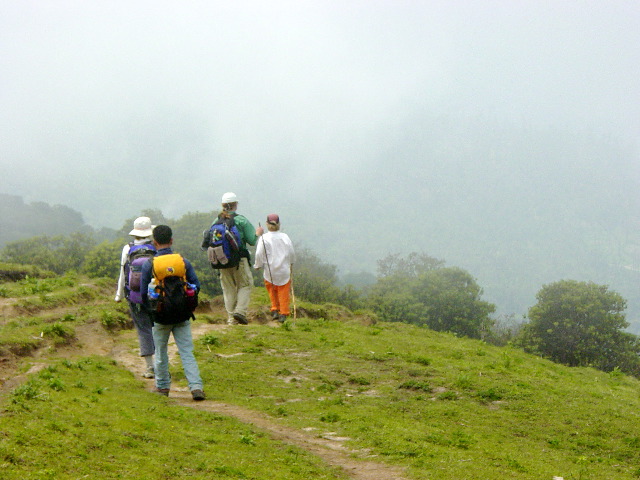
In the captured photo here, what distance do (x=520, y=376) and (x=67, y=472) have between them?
9958mm

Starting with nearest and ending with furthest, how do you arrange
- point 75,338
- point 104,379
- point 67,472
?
1. point 67,472
2. point 104,379
3. point 75,338

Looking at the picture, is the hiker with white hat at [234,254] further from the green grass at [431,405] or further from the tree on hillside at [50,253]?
the tree on hillside at [50,253]

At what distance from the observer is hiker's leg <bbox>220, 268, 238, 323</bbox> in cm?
1628

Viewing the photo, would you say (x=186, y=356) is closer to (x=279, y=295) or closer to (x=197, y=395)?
(x=197, y=395)

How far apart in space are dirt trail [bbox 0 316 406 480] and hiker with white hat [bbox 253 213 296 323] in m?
3.51

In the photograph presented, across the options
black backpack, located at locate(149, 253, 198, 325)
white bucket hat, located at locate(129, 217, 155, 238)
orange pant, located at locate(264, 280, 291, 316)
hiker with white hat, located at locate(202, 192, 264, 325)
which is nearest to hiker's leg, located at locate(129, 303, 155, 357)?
white bucket hat, located at locate(129, 217, 155, 238)

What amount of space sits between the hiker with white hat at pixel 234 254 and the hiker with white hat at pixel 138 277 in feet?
13.1

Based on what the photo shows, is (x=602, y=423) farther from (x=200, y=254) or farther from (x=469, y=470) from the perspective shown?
(x=200, y=254)

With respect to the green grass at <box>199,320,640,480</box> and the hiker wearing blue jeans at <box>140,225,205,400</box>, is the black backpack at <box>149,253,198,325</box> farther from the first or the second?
the green grass at <box>199,320,640,480</box>

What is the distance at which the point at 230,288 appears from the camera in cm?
1650

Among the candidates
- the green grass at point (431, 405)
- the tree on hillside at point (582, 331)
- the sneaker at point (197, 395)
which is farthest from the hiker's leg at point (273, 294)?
the tree on hillside at point (582, 331)

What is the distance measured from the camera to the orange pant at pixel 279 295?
56.6ft

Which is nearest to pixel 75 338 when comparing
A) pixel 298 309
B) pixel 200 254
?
pixel 298 309

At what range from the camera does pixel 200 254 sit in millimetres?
76812
